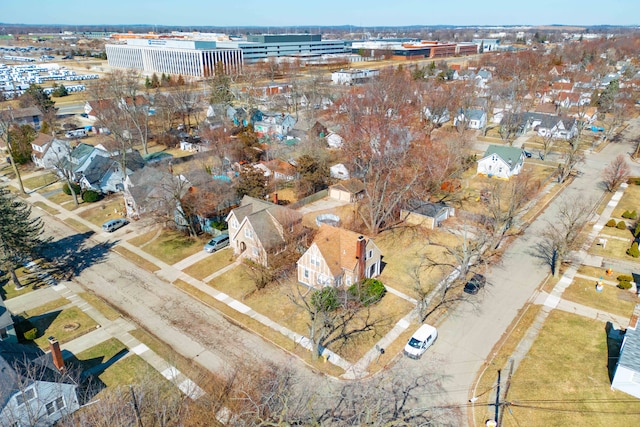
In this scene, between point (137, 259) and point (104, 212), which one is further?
point (104, 212)

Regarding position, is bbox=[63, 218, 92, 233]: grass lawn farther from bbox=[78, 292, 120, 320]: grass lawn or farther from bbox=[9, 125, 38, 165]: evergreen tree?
bbox=[9, 125, 38, 165]: evergreen tree

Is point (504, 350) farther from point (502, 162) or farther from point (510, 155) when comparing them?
point (510, 155)

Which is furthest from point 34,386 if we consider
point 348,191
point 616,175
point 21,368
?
point 616,175

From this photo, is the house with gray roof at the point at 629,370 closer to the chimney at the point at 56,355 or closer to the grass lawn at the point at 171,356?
the grass lawn at the point at 171,356

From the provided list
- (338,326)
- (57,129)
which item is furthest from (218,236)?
(57,129)

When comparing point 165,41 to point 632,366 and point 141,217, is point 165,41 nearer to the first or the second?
point 141,217

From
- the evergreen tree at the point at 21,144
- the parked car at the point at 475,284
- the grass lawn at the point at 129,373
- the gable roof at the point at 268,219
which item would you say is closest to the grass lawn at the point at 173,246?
the gable roof at the point at 268,219
